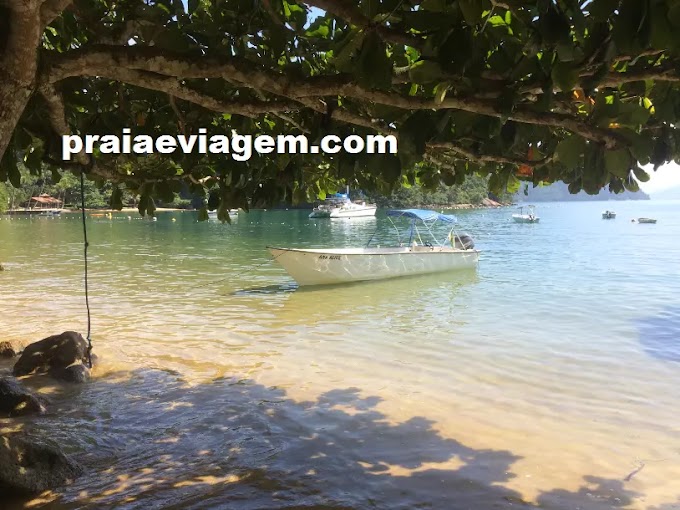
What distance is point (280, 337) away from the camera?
12242 millimetres

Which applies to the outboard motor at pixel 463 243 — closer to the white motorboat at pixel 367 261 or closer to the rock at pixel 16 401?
the white motorboat at pixel 367 261

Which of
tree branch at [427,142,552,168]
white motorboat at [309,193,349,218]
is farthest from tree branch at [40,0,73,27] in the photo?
white motorboat at [309,193,349,218]

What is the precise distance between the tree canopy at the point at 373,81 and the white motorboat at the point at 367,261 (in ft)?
45.3

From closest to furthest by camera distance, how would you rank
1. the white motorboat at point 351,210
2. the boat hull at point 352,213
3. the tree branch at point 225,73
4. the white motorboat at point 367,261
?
the tree branch at point 225,73
the white motorboat at point 367,261
the boat hull at point 352,213
the white motorboat at point 351,210

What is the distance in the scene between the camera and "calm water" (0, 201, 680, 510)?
17.7ft

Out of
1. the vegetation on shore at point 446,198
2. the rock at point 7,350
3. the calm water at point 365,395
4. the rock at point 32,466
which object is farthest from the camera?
the vegetation on shore at point 446,198

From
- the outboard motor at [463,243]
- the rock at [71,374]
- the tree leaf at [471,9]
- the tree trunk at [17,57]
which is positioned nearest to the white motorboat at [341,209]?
the outboard motor at [463,243]

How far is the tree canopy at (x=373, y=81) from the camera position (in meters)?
2.04

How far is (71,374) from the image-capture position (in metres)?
8.17

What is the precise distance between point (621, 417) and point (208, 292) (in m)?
13.1

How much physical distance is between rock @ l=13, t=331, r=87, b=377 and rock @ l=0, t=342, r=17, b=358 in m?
0.98

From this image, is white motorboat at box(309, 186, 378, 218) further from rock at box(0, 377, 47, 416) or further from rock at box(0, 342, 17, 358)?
rock at box(0, 377, 47, 416)

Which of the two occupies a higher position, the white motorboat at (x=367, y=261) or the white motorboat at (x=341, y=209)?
the white motorboat at (x=341, y=209)

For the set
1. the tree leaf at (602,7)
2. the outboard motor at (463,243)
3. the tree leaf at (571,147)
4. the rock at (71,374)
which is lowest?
the rock at (71,374)
